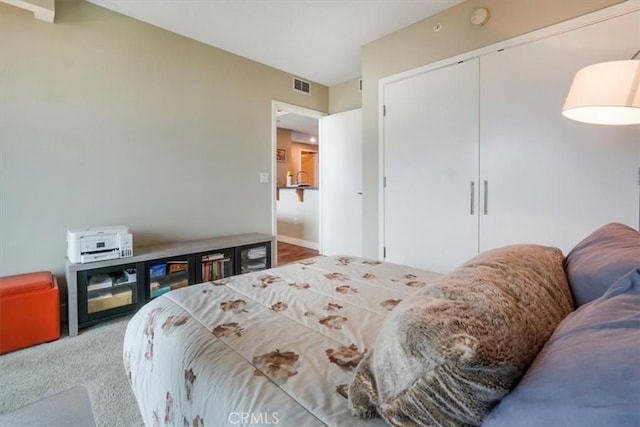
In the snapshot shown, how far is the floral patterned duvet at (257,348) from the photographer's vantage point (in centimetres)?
68

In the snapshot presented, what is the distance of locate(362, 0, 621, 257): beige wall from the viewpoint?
2127 millimetres

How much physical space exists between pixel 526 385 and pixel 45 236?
313 cm

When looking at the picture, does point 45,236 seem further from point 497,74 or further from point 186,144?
point 497,74

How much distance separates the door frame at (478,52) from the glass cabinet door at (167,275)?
197 cm

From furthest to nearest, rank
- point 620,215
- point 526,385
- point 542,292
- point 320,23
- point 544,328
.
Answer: point 320,23 → point 620,215 → point 542,292 → point 544,328 → point 526,385

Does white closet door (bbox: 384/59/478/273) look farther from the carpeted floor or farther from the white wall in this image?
the carpeted floor

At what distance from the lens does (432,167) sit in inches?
109

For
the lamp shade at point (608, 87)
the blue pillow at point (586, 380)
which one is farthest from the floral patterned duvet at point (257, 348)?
the lamp shade at point (608, 87)

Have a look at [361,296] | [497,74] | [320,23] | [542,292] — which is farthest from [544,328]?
[320,23]

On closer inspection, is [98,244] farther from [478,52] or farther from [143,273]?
[478,52]

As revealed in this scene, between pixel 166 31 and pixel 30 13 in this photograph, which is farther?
pixel 166 31

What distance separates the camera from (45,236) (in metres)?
2.36

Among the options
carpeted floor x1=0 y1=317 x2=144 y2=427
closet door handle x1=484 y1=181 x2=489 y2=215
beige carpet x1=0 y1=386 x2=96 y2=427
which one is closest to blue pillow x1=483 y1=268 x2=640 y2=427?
carpeted floor x1=0 y1=317 x2=144 y2=427

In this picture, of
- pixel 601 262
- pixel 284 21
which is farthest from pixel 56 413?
pixel 284 21
